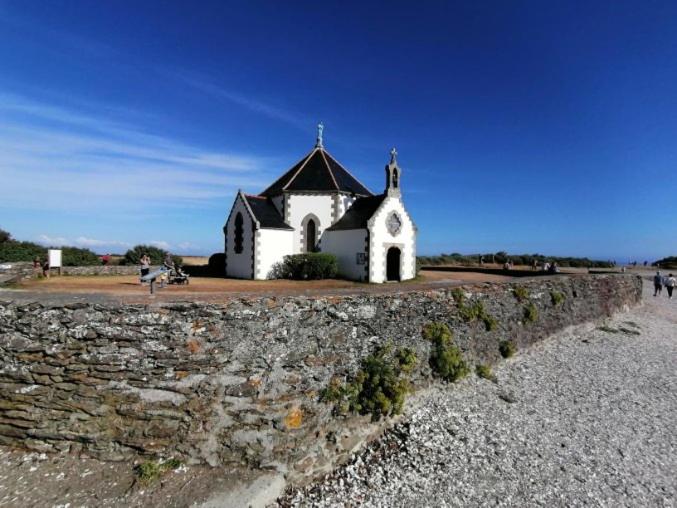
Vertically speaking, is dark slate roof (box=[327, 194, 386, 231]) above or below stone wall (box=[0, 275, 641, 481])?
above

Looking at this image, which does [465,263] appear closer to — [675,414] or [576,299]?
[576,299]

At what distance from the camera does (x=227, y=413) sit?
6.73 metres

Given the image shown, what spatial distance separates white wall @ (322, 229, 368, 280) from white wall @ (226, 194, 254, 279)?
15.0 feet

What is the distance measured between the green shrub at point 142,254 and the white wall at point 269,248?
818 centimetres

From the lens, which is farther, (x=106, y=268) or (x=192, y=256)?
(x=192, y=256)

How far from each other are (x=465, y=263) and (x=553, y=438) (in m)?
39.1

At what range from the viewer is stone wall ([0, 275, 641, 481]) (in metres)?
6.55

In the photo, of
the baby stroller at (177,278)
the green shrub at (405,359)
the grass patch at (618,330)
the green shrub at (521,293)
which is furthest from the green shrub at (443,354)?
the baby stroller at (177,278)

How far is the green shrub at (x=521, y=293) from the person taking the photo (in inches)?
518

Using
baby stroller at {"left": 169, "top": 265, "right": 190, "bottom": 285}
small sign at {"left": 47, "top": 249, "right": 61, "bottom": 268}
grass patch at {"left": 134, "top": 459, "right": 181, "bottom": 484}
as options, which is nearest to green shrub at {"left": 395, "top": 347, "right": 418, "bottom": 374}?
grass patch at {"left": 134, "top": 459, "right": 181, "bottom": 484}

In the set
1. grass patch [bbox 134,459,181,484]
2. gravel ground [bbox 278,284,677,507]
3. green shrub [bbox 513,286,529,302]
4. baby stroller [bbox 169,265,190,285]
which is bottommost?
gravel ground [bbox 278,284,677,507]

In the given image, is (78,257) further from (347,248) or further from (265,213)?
(347,248)

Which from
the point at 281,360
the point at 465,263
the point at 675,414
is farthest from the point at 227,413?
the point at 465,263

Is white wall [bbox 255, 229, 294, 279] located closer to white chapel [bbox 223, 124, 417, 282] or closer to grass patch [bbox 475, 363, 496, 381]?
white chapel [bbox 223, 124, 417, 282]
